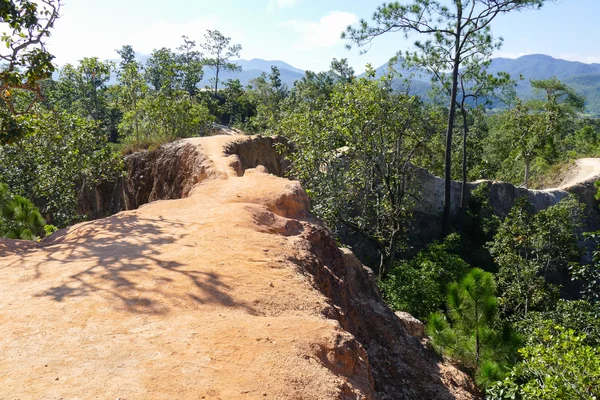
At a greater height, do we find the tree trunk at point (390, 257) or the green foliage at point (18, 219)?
the green foliage at point (18, 219)

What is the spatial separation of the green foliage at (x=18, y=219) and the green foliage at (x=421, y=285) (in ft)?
30.6

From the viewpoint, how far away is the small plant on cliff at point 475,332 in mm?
9242

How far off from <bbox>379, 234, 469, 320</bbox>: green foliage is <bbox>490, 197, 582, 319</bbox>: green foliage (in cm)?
144

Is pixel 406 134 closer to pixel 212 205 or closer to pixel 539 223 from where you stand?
pixel 539 223

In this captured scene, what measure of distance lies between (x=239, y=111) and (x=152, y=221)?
151 feet

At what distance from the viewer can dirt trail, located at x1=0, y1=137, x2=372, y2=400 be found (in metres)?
3.67

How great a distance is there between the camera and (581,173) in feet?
82.9

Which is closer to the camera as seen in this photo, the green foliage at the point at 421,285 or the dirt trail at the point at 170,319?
the dirt trail at the point at 170,319

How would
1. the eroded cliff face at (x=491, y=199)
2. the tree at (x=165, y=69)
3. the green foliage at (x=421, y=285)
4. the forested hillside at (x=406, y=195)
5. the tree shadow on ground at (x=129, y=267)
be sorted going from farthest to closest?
the tree at (x=165, y=69) < the eroded cliff face at (x=491, y=199) < the green foliage at (x=421, y=285) < the forested hillside at (x=406, y=195) < the tree shadow on ground at (x=129, y=267)

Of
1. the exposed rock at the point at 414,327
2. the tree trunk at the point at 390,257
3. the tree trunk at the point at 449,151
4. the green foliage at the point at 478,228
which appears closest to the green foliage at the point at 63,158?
the tree trunk at the point at 390,257

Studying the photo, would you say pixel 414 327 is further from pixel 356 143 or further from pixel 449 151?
pixel 449 151

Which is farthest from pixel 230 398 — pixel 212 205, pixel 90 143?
pixel 90 143

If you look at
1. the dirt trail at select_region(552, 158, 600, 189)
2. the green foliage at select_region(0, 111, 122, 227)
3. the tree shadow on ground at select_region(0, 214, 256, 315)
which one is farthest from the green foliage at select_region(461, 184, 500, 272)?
the tree shadow on ground at select_region(0, 214, 256, 315)

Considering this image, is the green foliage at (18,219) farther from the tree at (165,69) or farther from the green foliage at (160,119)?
the tree at (165,69)
